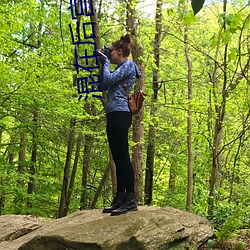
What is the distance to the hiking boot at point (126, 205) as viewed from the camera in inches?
162

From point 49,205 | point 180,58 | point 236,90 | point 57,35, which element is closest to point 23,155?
point 49,205

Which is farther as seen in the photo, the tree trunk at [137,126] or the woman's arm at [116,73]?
the tree trunk at [137,126]

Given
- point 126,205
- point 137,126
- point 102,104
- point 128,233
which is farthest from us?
point 102,104

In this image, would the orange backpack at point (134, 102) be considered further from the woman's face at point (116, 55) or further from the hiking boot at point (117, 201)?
the hiking boot at point (117, 201)

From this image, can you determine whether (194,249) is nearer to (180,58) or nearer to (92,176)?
(92,176)

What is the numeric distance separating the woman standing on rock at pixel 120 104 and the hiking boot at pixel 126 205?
14 mm

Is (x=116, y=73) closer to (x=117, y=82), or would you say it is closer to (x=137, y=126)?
(x=117, y=82)

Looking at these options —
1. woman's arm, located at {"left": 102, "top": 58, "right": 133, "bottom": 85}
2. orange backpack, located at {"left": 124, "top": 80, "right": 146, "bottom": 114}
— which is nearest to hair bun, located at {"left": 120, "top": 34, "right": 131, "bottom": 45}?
woman's arm, located at {"left": 102, "top": 58, "right": 133, "bottom": 85}

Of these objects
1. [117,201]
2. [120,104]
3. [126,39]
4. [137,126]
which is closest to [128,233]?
[117,201]

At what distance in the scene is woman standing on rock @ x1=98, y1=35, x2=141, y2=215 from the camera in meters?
3.86

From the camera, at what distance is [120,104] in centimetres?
389

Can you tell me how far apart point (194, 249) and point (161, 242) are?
560 mm

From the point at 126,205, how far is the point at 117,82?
Result: 4.69 ft

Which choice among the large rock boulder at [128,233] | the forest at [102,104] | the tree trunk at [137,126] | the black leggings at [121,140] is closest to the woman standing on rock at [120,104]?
the black leggings at [121,140]
